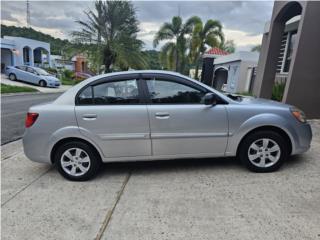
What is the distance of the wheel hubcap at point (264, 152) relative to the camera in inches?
151

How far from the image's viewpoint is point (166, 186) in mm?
3598

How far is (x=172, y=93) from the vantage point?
3863 millimetres

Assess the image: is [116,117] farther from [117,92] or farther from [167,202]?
[167,202]

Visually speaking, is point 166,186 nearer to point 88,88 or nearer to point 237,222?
point 237,222

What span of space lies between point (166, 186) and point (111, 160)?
0.97 m

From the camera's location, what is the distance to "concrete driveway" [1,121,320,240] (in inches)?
103

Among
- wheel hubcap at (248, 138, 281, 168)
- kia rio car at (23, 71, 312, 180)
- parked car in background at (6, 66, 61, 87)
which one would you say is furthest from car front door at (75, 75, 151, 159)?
parked car in background at (6, 66, 61, 87)

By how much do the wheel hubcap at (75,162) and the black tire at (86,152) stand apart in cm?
3

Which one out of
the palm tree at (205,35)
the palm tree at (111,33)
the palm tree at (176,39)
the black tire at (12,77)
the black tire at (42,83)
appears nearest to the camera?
the palm tree at (111,33)

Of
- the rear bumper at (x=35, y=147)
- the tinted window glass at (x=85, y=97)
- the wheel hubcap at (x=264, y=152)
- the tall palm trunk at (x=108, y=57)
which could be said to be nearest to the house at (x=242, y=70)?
the tall palm trunk at (x=108, y=57)

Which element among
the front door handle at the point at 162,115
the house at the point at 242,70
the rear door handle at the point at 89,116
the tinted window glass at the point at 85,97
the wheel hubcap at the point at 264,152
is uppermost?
the house at the point at 242,70

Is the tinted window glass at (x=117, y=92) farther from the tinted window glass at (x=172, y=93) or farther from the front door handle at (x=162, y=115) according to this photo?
the front door handle at (x=162, y=115)

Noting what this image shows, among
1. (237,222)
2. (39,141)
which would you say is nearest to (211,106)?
(237,222)

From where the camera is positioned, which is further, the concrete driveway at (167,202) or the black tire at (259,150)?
the black tire at (259,150)
